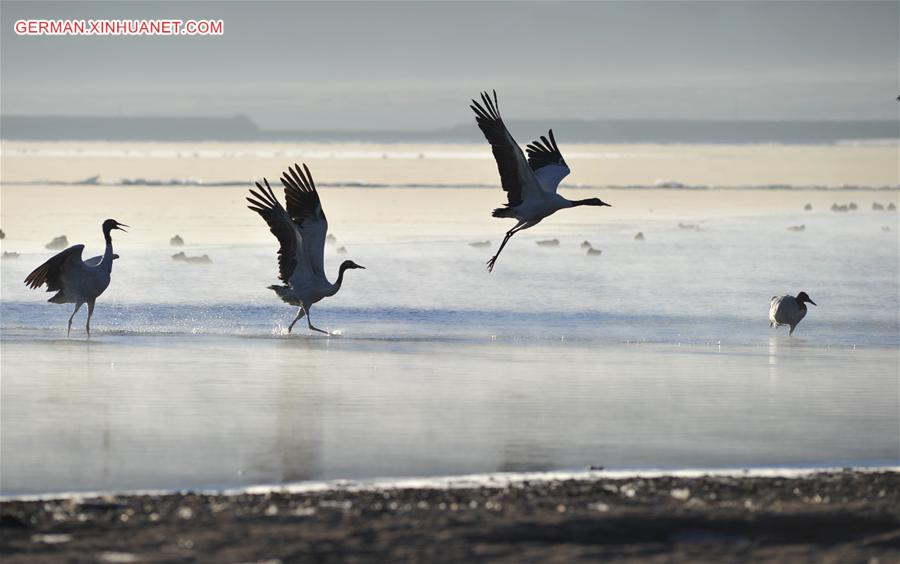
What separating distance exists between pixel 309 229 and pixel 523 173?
2.27 m

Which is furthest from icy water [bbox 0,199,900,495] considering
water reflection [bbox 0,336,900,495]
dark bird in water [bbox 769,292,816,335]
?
dark bird in water [bbox 769,292,816,335]

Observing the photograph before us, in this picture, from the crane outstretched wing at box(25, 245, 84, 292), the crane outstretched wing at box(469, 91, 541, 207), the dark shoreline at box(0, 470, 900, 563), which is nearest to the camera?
the dark shoreline at box(0, 470, 900, 563)

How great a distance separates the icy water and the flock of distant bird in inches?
15.9

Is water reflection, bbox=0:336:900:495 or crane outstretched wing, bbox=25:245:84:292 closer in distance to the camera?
water reflection, bbox=0:336:900:495

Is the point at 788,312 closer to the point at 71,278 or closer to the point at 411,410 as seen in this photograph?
the point at 411,410

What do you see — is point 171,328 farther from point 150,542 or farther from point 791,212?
point 791,212

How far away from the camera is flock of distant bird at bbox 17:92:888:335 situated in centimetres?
1620

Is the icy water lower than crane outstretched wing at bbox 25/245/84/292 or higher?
lower

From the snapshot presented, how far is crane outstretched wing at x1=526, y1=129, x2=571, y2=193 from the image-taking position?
17719mm

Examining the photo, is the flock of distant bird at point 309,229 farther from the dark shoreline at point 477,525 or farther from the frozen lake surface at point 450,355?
the dark shoreline at point 477,525

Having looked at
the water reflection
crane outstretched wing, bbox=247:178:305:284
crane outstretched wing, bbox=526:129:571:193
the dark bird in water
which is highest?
crane outstretched wing, bbox=526:129:571:193

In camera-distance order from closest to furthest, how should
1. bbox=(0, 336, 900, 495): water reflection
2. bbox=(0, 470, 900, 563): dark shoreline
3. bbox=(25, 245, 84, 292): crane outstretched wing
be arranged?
bbox=(0, 470, 900, 563): dark shoreline → bbox=(0, 336, 900, 495): water reflection → bbox=(25, 245, 84, 292): crane outstretched wing

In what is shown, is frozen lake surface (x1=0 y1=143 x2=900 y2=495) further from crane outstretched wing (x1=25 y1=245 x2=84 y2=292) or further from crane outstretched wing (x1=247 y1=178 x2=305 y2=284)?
crane outstretched wing (x1=247 y1=178 x2=305 y2=284)

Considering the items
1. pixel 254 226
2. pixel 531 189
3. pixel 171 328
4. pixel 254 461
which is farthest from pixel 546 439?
pixel 254 226
